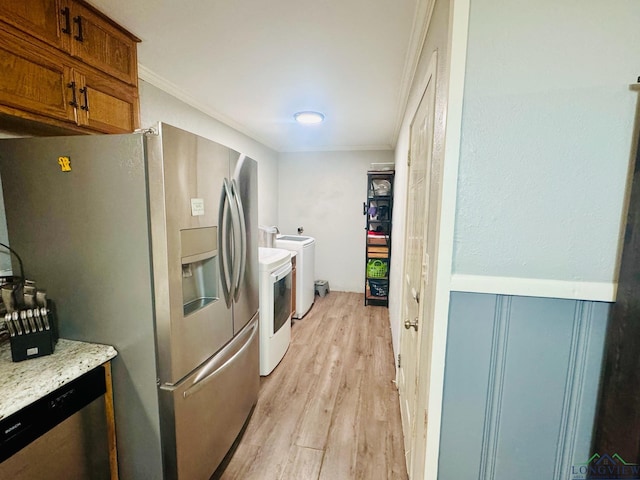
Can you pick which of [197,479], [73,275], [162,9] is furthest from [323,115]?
[197,479]

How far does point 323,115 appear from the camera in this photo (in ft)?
9.45

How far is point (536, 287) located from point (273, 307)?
1920 mm

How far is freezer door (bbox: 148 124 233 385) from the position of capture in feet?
3.59

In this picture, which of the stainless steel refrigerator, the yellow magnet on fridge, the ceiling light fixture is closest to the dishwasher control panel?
the stainless steel refrigerator

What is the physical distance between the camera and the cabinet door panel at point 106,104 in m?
1.35

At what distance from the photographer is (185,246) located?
46.9 inches

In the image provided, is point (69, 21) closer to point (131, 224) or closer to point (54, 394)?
point (131, 224)

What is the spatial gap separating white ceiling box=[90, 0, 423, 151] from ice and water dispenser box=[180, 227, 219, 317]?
111 centimetres

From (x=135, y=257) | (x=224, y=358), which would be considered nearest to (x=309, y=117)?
(x=135, y=257)

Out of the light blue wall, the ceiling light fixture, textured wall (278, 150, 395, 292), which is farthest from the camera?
textured wall (278, 150, 395, 292)

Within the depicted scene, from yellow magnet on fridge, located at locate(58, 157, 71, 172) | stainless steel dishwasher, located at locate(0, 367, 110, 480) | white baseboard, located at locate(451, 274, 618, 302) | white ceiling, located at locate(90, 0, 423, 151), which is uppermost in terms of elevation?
white ceiling, located at locate(90, 0, 423, 151)

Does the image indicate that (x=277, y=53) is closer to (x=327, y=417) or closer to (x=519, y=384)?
(x=519, y=384)

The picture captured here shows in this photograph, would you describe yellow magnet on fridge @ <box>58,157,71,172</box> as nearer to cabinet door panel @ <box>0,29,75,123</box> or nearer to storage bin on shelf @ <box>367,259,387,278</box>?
cabinet door panel @ <box>0,29,75,123</box>

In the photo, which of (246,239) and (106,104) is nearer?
(106,104)
